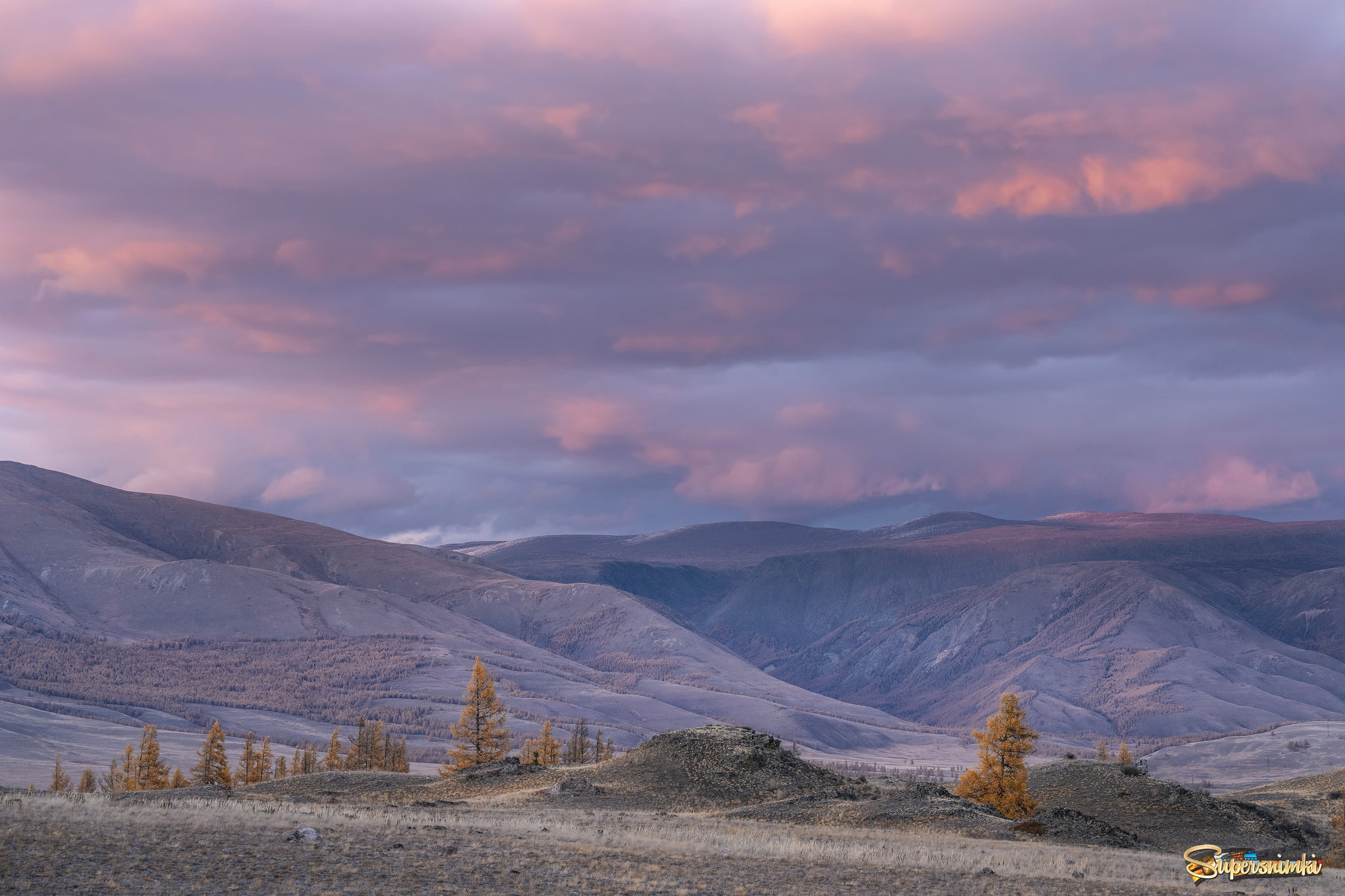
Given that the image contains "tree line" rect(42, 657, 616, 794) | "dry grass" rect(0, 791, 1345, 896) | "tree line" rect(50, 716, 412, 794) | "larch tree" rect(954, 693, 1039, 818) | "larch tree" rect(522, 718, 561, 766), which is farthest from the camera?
"larch tree" rect(522, 718, 561, 766)

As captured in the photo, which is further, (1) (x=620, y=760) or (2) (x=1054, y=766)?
(2) (x=1054, y=766)

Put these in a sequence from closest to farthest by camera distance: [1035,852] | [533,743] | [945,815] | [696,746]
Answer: [1035,852] → [945,815] → [696,746] → [533,743]

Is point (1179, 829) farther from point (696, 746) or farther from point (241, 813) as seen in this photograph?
point (241, 813)

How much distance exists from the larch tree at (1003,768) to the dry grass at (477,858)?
99.2 ft

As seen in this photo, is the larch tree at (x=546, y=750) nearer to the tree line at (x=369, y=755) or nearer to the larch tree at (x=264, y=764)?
the tree line at (x=369, y=755)

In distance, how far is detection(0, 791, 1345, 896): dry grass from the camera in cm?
2875

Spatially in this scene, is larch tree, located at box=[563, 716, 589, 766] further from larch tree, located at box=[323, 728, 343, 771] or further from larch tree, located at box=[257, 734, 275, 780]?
larch tree, located at box=[257, 734, 275, 780]

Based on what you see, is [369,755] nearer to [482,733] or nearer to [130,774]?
[130,774]

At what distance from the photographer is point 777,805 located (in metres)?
55.6

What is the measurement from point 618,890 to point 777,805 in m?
27.5

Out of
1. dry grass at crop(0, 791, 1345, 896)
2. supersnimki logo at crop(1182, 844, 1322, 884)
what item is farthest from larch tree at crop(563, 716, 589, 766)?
dry grass at crop(0, 791, 1345, 896)

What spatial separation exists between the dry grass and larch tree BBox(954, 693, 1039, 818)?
3023 centimetres

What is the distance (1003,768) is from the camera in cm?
7625

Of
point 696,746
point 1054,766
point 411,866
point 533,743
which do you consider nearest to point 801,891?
point 411,866
